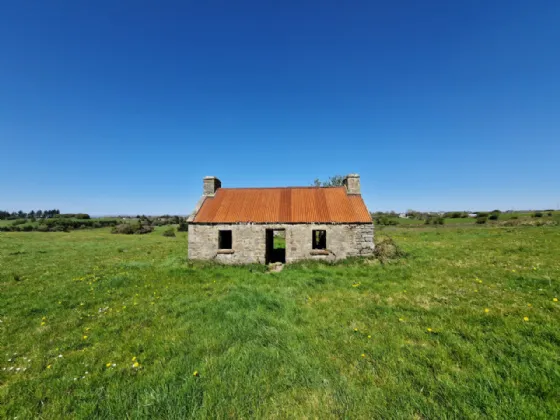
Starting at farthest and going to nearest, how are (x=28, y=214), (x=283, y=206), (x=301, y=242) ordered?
(x=28, y=214) → (x=283, y=206) → (x=301, y=242)

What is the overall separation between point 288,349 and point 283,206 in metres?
11.8

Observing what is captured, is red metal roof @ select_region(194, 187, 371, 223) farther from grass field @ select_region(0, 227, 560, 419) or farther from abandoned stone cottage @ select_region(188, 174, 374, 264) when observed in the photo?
grass field @ select_region(0, 227, 560, 419)

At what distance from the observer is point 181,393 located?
4.15 meters

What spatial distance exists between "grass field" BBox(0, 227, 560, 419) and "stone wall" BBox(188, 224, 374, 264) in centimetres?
451

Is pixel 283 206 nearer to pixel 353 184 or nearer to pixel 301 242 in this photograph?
pixel 301 242

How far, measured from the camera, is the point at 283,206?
16750 millimetres

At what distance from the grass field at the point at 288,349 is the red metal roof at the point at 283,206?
5.72 m

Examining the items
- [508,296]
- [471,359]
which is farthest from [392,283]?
[471,359]

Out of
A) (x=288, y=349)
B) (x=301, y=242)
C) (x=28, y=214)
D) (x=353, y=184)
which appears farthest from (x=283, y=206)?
(x=28, y=214)

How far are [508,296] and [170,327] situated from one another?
11.5 metres

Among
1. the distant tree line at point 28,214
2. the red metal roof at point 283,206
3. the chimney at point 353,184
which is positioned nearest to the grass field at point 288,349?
the red metal roof at point 283,206

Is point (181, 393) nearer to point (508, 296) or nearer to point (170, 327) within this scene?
point (170, 327)

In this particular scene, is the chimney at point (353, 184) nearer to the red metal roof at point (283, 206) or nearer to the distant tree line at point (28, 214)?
the red metal roof at point (283, 206)

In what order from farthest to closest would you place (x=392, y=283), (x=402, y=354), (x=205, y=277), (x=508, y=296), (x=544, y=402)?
(x=205, y=277), (x=392, y=283), (x=508, y=296), (x=402, y=354), (x=544, y=402)
